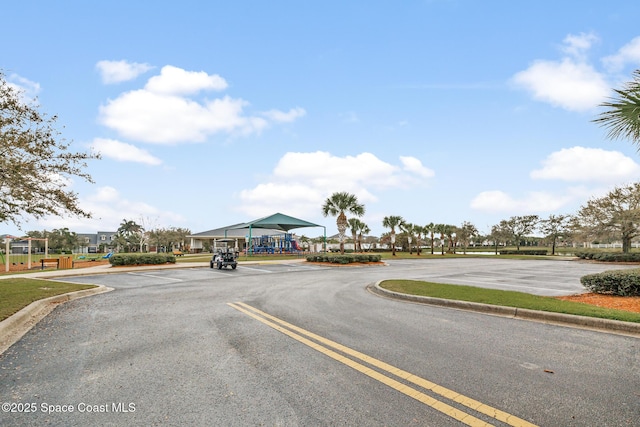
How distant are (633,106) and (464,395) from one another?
7918mm

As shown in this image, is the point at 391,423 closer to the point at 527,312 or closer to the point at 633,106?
the point at 527,312

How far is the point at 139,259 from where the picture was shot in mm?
25422

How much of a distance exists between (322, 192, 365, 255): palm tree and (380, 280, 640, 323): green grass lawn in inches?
879

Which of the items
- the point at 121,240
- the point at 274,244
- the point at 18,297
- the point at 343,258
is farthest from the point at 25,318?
the point at 121,240

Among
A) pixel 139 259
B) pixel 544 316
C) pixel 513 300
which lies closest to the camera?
pixel 544 316

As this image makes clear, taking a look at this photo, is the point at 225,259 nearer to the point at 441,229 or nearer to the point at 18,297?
the point at 18,297

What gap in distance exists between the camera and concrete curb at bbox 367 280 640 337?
20.7ft

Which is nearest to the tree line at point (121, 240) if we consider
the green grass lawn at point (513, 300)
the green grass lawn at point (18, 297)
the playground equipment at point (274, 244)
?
the playground equipment at point (274, 244)

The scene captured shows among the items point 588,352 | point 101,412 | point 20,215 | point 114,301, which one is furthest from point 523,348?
point 20,215

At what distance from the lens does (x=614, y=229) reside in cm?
3959

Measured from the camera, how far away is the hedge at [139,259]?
2442 centimetres

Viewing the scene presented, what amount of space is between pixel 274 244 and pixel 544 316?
145ft

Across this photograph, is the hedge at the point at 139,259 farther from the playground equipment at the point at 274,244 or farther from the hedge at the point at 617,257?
the hedge at the point at 617,257

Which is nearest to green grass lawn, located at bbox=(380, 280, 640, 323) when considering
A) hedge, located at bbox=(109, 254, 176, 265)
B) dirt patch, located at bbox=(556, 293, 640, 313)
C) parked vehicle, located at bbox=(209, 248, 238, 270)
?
dirt patch, located at bbox=(556, 293, 640, 313)
